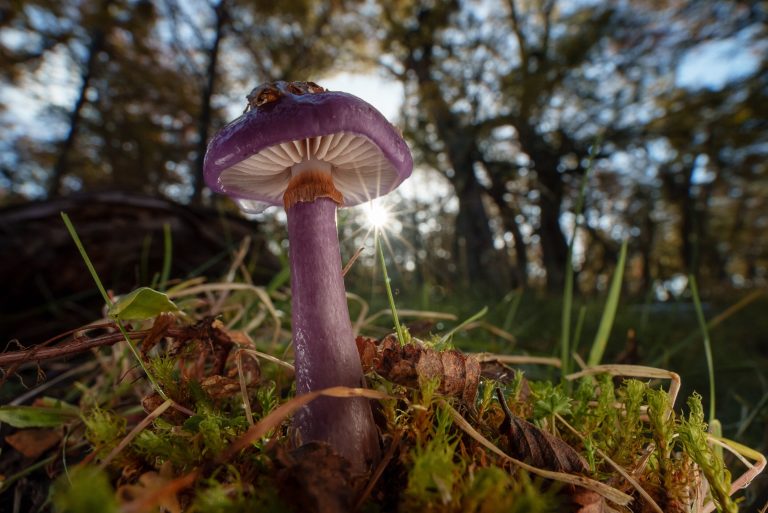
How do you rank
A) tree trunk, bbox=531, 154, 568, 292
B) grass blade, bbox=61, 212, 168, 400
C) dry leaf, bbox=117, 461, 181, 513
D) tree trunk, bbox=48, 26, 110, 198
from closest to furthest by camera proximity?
dry leaf, bbox=117, 461, 181, 513 → grass blade, bbox=61, 212, 168, 400 → tree trunk, bbox=531, 154, 568, 292 → tree trunk, bbox=48, 26, 110, 198

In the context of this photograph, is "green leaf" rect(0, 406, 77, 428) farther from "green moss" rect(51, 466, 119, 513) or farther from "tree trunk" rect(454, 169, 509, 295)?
"tree trunk" rect(454, 169, 509, 295)

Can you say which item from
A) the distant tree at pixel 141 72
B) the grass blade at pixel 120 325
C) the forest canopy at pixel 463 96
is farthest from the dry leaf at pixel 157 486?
the distant tree at pixel 141 72

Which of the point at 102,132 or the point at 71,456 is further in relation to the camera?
the point at 102,132

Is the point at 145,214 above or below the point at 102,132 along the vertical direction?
below

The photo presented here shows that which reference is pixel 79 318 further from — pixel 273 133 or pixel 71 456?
pixel 273 133

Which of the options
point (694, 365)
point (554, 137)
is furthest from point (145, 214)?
point (554, 137)

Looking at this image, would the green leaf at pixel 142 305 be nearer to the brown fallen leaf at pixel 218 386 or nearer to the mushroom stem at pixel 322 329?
the brown fallen leaf at pixel 218 386

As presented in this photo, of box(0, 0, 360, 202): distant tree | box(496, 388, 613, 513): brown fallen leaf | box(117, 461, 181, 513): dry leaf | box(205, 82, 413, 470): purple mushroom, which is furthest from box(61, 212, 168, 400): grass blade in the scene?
box(0, 0, 360, 202): distant tree

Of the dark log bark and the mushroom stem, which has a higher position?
the dark log bark
